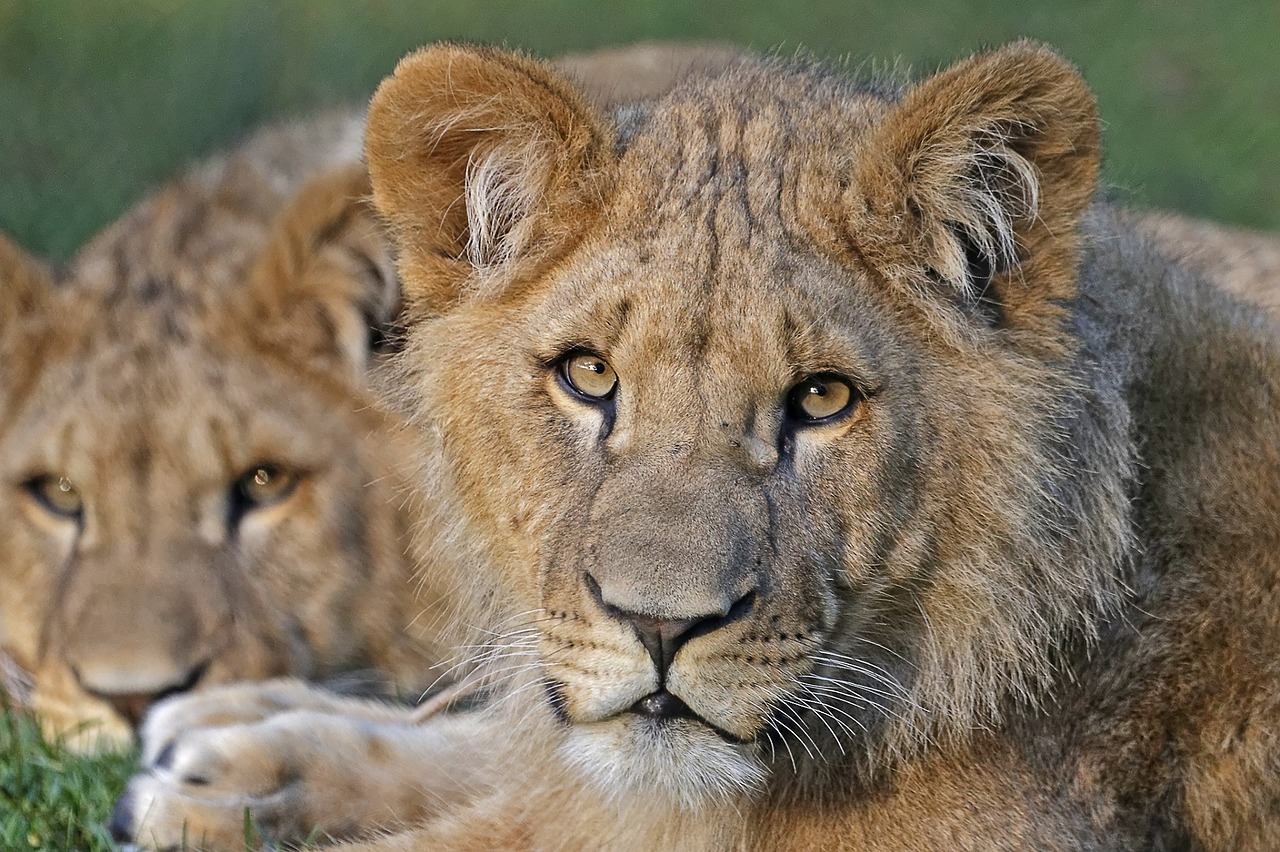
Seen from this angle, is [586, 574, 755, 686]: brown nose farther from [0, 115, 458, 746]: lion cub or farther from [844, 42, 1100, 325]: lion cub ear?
[0, 115, 458, 746]: lion cub

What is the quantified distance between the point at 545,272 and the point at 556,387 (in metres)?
0.24

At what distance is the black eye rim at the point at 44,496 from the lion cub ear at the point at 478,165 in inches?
61.5

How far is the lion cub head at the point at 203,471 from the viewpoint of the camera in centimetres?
433

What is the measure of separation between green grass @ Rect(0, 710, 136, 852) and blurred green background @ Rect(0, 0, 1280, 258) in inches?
157

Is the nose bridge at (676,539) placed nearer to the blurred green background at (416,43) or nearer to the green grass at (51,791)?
the green grass at (51,791)

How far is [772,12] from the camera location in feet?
41.1

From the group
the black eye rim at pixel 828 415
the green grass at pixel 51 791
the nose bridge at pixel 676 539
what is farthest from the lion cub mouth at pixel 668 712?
the green grass at pixel 51 791

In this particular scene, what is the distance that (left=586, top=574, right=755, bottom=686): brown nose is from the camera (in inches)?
109

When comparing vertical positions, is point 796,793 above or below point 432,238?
below

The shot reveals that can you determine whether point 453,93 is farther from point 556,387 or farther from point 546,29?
point 546,29

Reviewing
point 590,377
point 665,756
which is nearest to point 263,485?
point 590,377

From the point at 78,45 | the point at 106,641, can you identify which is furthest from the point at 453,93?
the point at 78,45

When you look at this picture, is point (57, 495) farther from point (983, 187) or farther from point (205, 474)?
point (983, 187)

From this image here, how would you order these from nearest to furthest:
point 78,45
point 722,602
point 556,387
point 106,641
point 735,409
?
point 722,602 → point 735,409 → point 556,387 → point 106,641 → point 78,45
